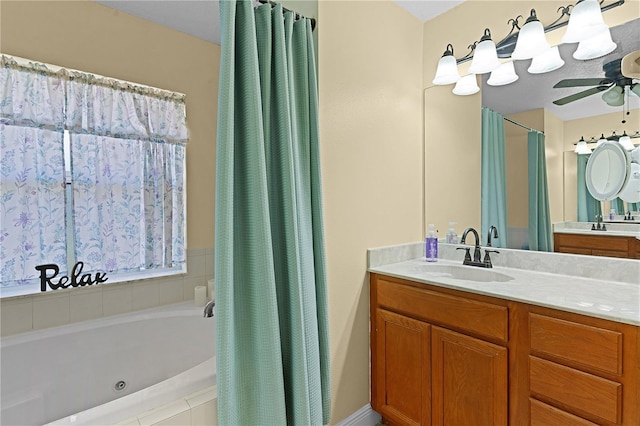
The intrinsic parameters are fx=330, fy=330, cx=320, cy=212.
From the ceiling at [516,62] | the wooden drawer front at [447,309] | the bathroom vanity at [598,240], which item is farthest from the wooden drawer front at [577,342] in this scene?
the ceiling at [516,62]

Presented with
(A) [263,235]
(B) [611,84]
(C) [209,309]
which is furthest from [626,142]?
(C) [209,309]

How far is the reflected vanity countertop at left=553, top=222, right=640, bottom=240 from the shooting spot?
151 cm

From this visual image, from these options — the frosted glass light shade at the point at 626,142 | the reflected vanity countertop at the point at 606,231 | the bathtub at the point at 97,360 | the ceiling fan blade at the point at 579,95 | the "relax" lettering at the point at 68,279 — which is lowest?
the bathtub at the point at 97,360

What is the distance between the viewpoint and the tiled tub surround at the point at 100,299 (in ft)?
6.00

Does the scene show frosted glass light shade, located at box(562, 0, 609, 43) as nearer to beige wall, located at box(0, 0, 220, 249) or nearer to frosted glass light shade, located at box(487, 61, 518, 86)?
frosted glass light shade, located at box(487, 61, 518, 86)

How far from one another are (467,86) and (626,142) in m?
0.86

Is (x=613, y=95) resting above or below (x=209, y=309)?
above

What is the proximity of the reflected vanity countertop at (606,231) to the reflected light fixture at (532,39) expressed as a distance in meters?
0.90

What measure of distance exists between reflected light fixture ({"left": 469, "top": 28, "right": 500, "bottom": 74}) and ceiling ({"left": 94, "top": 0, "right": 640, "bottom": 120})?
0.12 m

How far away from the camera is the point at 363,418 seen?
6.07 feet

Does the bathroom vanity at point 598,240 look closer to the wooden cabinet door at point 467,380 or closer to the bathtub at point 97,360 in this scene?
the wooden cabinet door at point 467,380

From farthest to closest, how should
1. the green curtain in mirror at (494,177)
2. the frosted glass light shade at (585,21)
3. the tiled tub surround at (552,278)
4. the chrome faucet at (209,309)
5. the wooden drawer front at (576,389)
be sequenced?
1. the chrome faucet at (209,309)
2. the green curtain in mirror at (494,177)
3. the frosted glass light shade at (585,21)
4. the tiled tub surround at (552,278)
5. the wooden drawer front at (576,389)

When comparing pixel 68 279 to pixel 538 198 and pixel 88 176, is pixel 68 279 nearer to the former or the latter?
pixel 88 176

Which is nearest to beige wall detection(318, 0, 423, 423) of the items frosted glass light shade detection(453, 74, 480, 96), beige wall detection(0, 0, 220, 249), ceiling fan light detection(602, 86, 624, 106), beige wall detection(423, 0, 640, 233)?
beige wall detection(423, 0, 640, 233)
